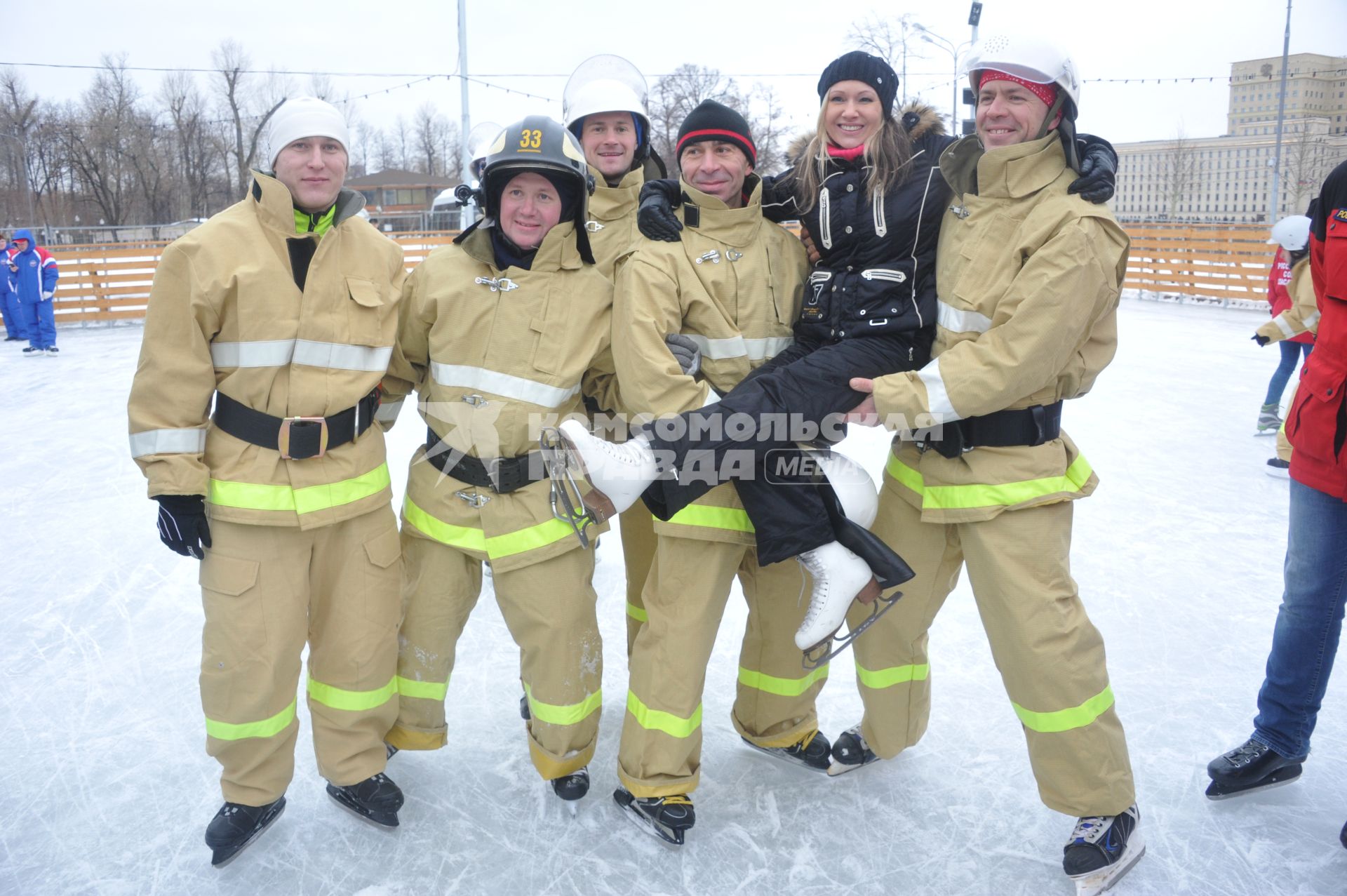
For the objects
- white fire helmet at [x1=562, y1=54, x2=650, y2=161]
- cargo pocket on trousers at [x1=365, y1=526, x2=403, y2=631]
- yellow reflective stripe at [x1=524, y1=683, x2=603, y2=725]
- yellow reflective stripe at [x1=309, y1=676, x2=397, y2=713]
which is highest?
white fire helmet at [x1=562, y1=54, x2=650, y2=161]

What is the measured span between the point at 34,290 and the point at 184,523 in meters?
12.3

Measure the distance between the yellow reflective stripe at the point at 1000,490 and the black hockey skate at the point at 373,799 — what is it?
1.88 m

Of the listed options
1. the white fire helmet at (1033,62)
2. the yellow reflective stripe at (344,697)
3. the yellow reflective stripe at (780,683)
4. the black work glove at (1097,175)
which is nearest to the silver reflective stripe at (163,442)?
the yellow reflective stripe at (344,697)

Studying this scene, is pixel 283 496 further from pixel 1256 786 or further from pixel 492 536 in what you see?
pixel 1256 786

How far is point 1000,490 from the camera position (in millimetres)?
2465

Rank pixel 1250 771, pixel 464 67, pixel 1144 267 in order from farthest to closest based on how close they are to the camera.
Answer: pixel 1144 267, pixel 464 67, pixel 1250 771

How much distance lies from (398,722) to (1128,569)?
3744mm

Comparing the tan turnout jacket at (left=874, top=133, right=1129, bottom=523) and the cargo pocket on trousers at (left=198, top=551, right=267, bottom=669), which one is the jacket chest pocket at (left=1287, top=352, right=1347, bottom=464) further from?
the cargo pocket on trousers at (left=198, top=551, right=267, bottom=669)

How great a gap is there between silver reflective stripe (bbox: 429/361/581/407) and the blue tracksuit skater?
40.0ft

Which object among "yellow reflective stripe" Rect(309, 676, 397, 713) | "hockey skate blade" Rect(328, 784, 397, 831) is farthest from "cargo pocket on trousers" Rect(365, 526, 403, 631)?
"hockey skate blade" Rect(328, 784, 397, 831)

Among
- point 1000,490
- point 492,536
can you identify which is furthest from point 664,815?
point 1000,490

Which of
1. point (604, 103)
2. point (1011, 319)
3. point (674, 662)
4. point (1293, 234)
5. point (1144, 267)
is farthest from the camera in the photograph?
point (1144, 267)

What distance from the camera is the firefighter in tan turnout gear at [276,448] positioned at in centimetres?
243

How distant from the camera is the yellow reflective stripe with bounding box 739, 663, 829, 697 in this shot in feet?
10.0
